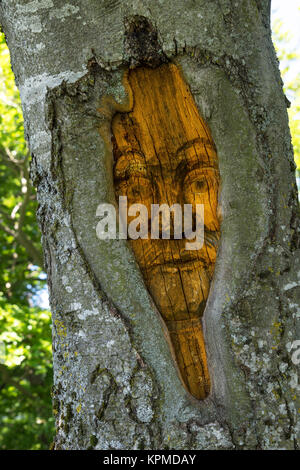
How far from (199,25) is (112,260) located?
95 cm

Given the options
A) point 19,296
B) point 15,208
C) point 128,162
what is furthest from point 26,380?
point 128,162

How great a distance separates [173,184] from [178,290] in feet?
1.49

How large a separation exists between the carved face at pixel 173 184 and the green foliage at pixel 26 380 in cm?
441

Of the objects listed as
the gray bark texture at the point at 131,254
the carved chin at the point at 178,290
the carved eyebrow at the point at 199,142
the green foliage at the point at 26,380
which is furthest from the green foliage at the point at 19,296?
the carved eyebrow at the point at 199,142

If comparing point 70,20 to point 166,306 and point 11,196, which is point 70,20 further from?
point 11,196

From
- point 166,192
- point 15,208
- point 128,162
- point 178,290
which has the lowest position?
point 178,290

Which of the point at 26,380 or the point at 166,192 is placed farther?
the point at 26,380

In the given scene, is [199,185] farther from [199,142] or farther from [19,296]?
A: [19,296]

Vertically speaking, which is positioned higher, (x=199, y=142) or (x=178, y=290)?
(x=199, y=142)

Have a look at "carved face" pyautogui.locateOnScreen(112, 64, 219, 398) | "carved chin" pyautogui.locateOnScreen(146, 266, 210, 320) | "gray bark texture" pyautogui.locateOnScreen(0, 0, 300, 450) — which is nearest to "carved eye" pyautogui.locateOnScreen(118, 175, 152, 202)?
"carved face" pyautogui.locateOnScreen(112, 64, 219, 398)

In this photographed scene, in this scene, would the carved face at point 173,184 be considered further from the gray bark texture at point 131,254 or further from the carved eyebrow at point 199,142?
the gray bark texture at point 131,254

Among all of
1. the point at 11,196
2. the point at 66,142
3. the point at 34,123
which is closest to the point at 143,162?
the point at 66,142

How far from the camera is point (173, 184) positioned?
193cm

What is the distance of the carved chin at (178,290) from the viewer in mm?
1867
